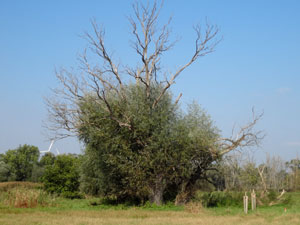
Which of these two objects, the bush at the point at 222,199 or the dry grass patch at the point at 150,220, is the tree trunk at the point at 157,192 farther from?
the dry grass patch at the point at 150,220

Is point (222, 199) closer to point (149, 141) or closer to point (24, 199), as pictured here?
point (149, 141)

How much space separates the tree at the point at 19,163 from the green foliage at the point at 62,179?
112ft

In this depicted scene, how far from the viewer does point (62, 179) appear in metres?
47.8

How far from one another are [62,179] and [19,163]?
3728cm

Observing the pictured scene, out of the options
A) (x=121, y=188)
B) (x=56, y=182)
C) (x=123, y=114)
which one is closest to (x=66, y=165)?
(x=56, y=182)

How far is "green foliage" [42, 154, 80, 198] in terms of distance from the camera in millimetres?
47250

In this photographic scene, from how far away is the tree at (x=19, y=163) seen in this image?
80.1 m

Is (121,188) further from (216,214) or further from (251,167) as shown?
(251,167)

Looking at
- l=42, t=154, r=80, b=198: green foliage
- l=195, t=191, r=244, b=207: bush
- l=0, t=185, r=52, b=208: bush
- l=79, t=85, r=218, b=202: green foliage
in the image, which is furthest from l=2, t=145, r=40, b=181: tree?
l=195, t=191, r=244, b=207: bush

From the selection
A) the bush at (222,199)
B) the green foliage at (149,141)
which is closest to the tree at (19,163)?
the green foliage at (149,141)

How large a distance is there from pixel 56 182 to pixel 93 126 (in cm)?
2290

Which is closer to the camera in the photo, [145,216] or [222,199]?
[145,216]

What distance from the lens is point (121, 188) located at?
29047 millimetres

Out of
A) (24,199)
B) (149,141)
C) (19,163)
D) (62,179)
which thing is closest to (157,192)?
(149,141)
